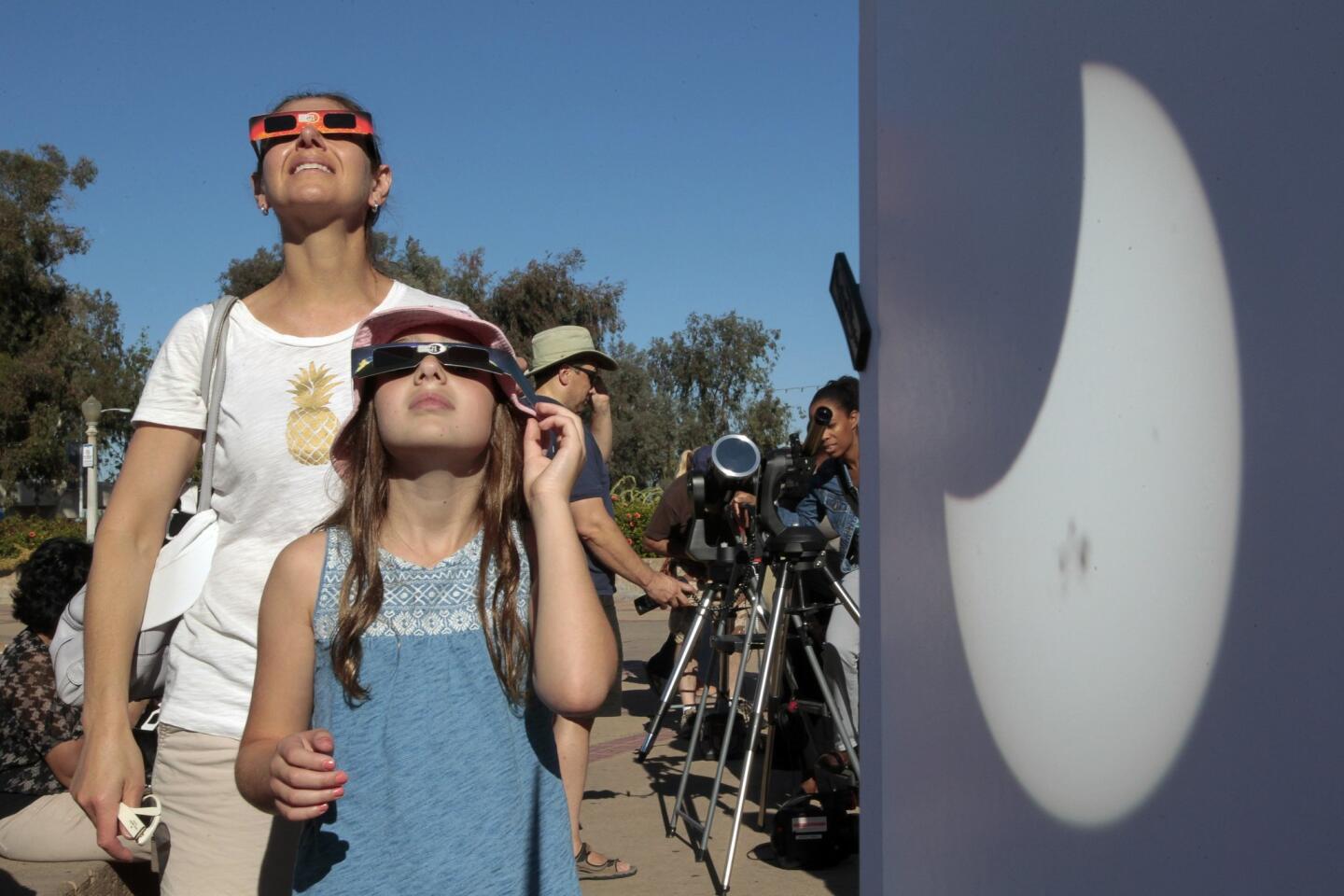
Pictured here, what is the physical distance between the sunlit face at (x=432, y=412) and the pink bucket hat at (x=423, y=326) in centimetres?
5

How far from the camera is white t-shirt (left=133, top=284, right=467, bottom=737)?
2258 mm

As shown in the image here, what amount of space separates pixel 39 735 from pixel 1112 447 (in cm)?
418

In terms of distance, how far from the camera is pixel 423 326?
208 cm

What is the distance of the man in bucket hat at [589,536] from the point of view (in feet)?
13.8

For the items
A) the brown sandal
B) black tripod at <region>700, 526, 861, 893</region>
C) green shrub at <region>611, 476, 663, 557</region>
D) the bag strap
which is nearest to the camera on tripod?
black tripod at <region>700, 526, 861, 893</region>

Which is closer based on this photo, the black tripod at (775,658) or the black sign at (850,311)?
the black sign at (850,311)

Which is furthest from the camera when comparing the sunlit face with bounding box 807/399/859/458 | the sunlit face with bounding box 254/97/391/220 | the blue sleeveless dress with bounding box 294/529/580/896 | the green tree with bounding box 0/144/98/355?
the green tree with bounding box 0/144/98/355

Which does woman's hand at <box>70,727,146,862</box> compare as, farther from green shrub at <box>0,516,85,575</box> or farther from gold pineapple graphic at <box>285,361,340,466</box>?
green shrub at <box>0,516,85,575</box>

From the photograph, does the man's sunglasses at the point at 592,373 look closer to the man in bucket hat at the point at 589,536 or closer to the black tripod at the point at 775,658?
the man in bucket hat at the point at 589,536

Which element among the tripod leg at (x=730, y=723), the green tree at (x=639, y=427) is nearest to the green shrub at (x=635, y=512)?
the tripod leg at (x=730, y=723)

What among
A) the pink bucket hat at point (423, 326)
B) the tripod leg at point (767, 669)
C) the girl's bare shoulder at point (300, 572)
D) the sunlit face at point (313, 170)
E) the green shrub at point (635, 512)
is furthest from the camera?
the green shrub at point (635, 512)

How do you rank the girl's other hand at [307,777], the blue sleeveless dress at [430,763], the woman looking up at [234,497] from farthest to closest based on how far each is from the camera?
the woman looking up at [234,497], the blue sleeveless dress at [430,763], the girl's other hand at [307,777]

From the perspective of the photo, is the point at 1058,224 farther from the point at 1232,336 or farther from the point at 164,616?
the point at 164,616

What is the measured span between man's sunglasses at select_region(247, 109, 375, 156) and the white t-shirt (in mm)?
356
